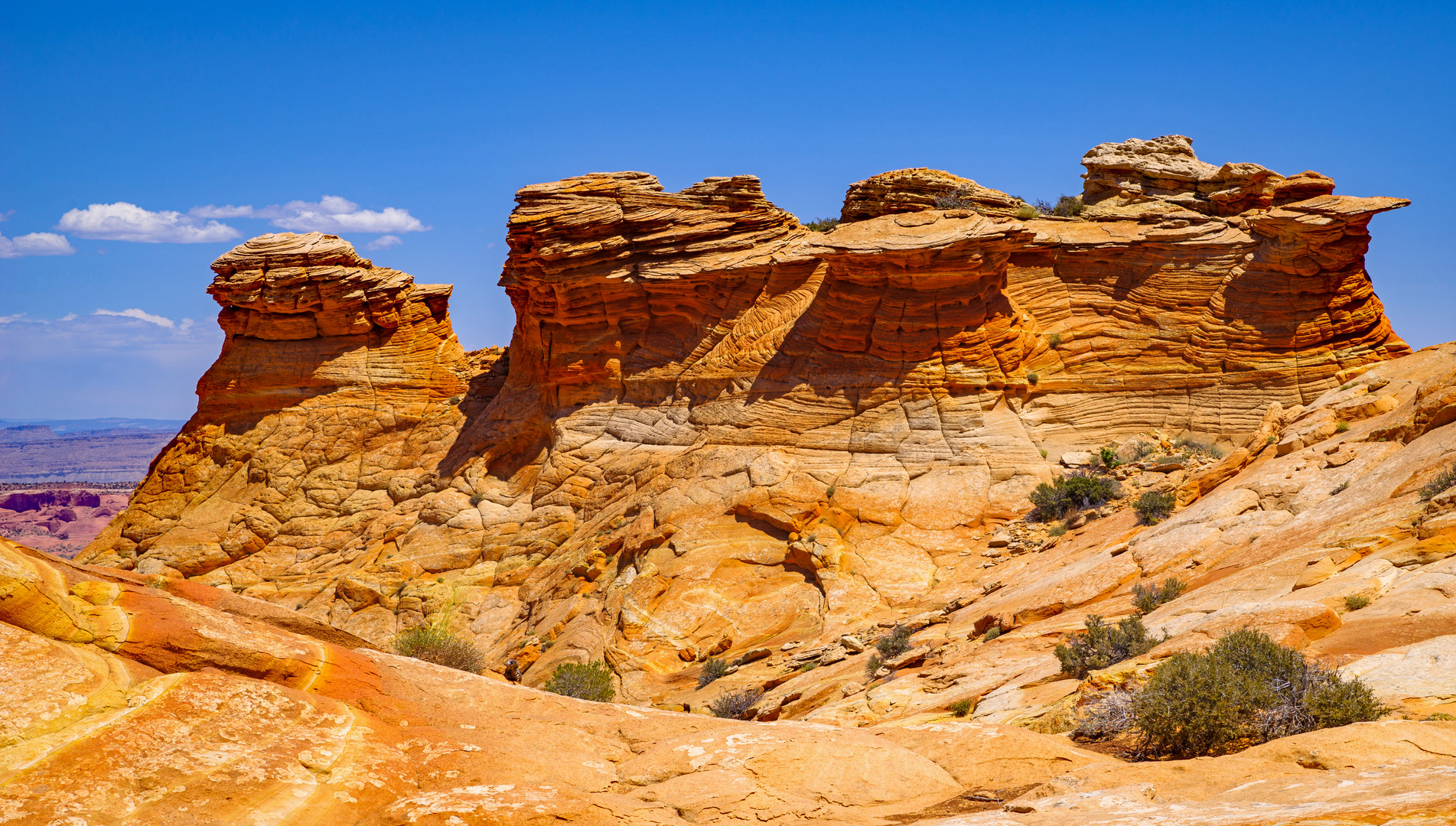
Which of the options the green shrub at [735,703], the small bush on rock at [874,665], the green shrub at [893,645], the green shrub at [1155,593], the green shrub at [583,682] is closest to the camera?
the green shrub at [1155,593]

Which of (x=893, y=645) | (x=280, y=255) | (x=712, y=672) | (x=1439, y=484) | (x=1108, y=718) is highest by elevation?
(x=280, y=255)

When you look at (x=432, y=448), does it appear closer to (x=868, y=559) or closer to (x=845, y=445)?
(x=845, y=445)

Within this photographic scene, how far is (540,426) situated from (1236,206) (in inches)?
836

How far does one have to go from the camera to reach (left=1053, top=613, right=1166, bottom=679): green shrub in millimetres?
10742

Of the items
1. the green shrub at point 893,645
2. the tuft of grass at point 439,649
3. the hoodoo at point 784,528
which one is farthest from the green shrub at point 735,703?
the tuft of grass at point 439,649

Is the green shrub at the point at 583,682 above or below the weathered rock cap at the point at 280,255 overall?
below

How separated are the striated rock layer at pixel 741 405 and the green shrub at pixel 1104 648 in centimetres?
372

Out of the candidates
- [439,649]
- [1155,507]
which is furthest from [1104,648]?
[439,649]

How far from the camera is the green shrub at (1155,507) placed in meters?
17.9

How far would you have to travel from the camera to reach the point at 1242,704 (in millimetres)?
7695

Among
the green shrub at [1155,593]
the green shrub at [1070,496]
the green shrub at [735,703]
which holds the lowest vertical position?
the green shrub at [735,703]

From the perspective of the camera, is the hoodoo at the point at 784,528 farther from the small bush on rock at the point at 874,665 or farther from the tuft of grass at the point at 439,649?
the tuft of grass at the point at 439,649

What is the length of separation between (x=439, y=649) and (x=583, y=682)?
3.71 metres

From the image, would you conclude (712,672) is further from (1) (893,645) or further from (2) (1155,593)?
(2) (1155,593)
